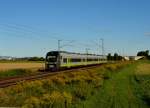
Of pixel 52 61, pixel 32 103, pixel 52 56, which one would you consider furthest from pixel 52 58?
pixel 32 103

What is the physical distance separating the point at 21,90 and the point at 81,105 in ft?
16.8

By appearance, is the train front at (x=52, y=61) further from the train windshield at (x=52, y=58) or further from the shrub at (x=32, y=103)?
the shrub at (x=32, y=103)

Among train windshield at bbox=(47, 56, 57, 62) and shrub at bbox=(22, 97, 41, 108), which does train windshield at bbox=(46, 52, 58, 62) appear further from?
shrub at bbox=(22, 97, 41, 108)

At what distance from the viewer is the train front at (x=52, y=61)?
47781 mm

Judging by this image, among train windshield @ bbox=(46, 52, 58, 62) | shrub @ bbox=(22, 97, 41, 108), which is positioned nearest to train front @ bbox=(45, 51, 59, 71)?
train windshield @ bbox=(46, 52, 58, 62)

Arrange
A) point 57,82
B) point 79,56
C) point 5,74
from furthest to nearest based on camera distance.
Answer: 1. point 79,56
2. point 5,74
3. point 57,82

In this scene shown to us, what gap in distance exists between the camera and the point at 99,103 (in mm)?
16391

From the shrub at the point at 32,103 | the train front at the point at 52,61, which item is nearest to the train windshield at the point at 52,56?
the train front at the point at 52,61

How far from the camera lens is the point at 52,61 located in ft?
158

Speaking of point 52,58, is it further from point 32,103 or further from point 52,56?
point 32,103

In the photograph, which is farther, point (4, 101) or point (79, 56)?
point (79, 56)

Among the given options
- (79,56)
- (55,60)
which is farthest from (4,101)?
(79,56)

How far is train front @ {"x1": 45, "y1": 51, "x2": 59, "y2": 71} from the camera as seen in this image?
4778cm

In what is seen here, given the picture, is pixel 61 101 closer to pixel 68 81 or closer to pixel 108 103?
pixel 108 103
